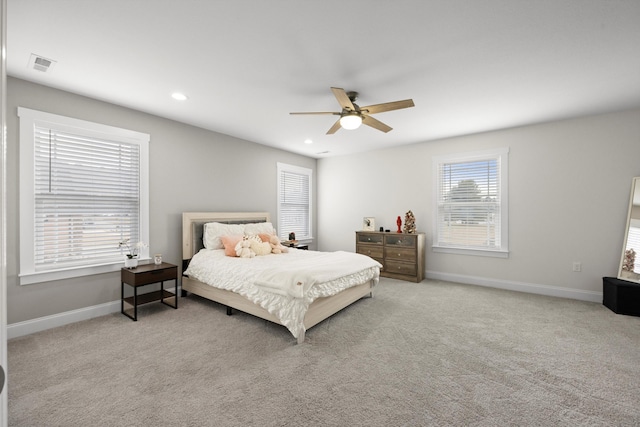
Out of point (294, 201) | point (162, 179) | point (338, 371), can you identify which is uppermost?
point (162, 179)

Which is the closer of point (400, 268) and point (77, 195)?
point (77, 195)

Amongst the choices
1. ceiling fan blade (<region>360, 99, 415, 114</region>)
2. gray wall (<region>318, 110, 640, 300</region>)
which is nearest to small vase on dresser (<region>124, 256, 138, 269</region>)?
ceiling fan blade (<region>360, 99, 415, 114</region>)

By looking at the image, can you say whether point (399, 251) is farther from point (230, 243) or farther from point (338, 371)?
point (338, 371)

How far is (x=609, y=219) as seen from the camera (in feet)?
12.4

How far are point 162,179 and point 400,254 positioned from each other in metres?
4.09

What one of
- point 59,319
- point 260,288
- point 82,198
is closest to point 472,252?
point 260,288

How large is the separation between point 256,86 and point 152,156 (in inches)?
75.8

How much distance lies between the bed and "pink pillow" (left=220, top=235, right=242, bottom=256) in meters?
0.11

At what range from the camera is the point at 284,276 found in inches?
109

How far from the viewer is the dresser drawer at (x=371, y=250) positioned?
534 cm

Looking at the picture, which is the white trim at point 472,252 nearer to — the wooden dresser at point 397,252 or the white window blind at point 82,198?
the wooden dresser at point 397,252

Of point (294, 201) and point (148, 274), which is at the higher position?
point (294, 201)

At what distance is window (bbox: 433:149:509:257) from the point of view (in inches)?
179

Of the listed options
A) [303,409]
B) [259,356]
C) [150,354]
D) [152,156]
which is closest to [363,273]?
[259,356]
